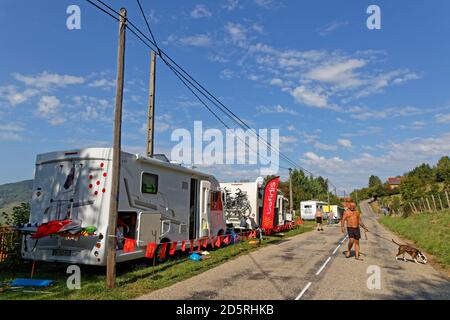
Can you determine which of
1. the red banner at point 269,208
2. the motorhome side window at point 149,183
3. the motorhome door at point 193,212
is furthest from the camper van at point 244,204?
the motorhome side window at point 149,183

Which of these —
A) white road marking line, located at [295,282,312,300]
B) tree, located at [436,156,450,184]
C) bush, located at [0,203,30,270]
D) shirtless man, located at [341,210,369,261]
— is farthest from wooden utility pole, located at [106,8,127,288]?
tree, located at [436,156,450,184]

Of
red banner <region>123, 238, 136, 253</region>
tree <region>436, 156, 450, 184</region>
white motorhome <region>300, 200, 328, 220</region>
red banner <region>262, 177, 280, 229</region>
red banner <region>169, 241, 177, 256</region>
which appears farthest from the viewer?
tree <region>436, 156, 450, 184</region>

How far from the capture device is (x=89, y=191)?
838cm

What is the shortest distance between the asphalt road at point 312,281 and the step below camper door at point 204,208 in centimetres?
175

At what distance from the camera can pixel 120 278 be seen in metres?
8.06

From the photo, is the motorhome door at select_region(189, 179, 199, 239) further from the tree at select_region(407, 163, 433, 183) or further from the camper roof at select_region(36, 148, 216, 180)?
the tree at select_region(407, 163, 433, 183)

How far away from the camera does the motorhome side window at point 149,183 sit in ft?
31.5

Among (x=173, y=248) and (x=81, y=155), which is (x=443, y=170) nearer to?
(x=173, y=248)

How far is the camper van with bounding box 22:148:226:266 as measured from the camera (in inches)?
319

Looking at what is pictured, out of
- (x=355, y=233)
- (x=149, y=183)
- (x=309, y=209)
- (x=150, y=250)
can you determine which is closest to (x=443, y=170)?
(x=309, y=209)

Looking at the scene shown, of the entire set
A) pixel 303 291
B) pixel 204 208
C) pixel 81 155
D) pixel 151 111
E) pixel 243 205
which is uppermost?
pixel 151 111

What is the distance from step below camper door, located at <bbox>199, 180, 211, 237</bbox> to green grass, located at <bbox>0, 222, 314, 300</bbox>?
137 cm

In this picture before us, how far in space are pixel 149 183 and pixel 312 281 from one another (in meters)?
4.85
